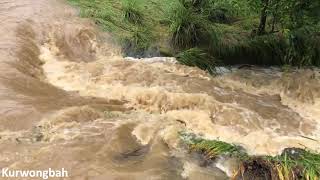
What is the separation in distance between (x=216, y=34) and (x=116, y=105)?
10.1ft

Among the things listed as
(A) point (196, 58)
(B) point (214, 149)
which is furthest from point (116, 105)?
(A) point (196, 58)

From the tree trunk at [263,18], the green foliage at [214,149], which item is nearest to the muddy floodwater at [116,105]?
the green foliage at [214,149]

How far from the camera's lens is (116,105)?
24.1ft

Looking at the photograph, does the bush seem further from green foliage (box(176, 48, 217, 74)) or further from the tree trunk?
the tree trunk

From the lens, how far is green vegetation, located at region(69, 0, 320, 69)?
897 centimetres

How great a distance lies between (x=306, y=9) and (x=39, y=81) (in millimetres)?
4732

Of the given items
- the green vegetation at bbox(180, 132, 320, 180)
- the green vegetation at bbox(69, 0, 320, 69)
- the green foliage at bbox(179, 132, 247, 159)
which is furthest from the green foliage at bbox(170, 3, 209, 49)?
the green vegetation at bbox(180, 132, 320, 180)

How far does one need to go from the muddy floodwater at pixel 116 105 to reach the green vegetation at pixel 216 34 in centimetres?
29

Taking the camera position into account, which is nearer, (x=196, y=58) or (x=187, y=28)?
(x=196, y=58)

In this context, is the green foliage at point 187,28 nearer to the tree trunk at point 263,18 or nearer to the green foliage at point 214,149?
the tree trunk at point 263,18

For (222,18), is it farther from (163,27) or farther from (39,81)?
(39,81)

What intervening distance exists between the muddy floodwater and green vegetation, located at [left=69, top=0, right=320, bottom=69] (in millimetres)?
294

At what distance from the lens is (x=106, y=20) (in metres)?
10.1

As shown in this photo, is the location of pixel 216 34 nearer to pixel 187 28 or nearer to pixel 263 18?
pixel 187 28
